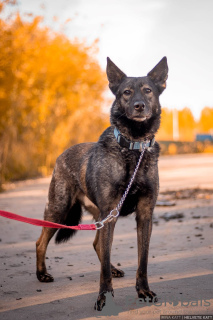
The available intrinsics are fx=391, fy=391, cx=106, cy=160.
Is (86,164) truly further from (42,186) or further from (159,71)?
(42,186)

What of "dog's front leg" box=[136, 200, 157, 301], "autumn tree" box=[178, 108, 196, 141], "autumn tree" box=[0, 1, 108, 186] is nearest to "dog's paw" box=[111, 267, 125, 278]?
"dog's front leg" box=[136, 200, 157, 301]

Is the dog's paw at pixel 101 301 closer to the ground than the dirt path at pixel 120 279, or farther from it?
farther from it

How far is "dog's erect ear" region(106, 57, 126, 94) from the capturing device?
388 centimetres

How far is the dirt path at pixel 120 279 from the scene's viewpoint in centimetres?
308

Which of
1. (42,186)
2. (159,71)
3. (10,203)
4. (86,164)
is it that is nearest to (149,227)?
(86,164)

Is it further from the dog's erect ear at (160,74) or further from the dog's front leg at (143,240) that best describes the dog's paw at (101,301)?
the dog's erect ear at (160,74)

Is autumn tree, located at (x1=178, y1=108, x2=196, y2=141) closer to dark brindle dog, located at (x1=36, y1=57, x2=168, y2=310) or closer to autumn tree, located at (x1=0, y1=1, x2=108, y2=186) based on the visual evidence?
autumn tree, located at (x1=0, y1=1, x2=108, y2=186)

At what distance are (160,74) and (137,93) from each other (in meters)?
0.46

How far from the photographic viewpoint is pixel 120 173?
136 inches

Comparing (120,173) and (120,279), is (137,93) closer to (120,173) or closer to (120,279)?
(120,173)

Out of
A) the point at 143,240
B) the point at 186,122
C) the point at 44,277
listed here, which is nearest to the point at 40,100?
the point at 44,277

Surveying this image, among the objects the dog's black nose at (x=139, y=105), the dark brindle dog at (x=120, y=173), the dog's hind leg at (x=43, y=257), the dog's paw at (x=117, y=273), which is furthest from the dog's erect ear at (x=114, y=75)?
the dog's paw at (x=117, y=273)

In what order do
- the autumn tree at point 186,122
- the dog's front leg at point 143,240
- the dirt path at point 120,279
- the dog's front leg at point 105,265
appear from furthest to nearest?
the autumn tree at point 186,122 < the dog's front leg at point 143,240 < the dog's front leg at point 105,265 < the dirt path at point 120,279

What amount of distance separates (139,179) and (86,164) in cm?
74
